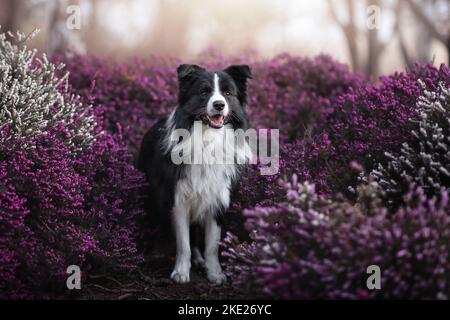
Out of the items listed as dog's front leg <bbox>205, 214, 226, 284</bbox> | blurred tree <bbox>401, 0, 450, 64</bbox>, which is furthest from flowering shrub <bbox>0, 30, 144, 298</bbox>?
blurred tree <bbox>401, 0, 450, 64</bbox>

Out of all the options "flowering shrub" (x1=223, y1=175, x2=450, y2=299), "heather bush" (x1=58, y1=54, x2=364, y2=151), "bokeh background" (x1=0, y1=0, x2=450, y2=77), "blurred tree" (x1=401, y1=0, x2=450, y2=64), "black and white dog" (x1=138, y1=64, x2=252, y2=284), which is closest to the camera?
"flowering shrub" (x1=223, y1=175, x2=450, y2=299)

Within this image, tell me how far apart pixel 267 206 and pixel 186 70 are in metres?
1.52

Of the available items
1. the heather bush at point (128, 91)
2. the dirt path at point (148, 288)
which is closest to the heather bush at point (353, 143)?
the dirt path at point (148, 288)

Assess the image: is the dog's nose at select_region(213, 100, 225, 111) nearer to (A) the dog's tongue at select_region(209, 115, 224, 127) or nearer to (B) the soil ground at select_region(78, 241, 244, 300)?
(A) the dog's tongue at select_region(209, 115, 224, 127)

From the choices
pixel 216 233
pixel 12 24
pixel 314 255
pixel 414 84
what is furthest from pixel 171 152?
pixel 12 24

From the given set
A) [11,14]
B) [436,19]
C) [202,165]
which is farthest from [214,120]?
[11,14]

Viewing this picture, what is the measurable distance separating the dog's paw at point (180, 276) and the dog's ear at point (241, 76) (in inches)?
70.5

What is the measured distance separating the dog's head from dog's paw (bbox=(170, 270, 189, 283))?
1434 mm

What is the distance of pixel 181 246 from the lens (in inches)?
200

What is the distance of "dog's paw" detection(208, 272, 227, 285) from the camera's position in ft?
16.3

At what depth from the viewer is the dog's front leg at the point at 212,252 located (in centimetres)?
502

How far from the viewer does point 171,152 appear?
507 centimetres

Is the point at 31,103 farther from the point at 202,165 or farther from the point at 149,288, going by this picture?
the point at 149,288
